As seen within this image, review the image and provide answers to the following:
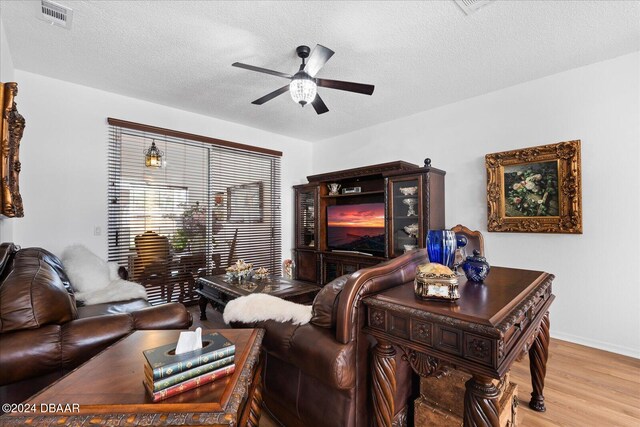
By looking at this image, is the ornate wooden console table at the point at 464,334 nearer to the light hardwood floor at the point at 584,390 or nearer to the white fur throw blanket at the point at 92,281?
the light hardwood floor at the point at 584,390

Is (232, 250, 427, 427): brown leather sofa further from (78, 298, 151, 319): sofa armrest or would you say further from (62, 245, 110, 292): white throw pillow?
(62, 245, 110, 292): white throw pillow

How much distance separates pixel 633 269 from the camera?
2537mm

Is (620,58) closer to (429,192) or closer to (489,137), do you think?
(489,137)

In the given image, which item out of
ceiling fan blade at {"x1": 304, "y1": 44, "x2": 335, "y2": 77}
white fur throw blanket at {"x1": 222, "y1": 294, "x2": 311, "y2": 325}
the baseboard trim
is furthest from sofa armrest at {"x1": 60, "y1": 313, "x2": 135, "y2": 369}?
the baseboard trim

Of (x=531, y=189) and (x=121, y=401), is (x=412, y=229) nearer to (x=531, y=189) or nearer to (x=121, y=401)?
(x=531, y=189)

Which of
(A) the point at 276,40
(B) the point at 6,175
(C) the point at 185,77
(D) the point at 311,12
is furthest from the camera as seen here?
(C) the point at 185,77

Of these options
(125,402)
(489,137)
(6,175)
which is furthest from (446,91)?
(6,175)

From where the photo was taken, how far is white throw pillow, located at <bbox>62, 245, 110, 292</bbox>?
8.52ft

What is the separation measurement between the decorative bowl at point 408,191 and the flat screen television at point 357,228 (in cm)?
43

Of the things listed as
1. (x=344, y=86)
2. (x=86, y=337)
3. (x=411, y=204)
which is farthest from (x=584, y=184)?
(x=86, y=337)

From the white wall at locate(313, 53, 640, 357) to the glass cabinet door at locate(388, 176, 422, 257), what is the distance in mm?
517

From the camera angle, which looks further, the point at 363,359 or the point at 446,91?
the point at 446,91

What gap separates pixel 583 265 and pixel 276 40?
11.7 feet

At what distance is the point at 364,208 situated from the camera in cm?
429
